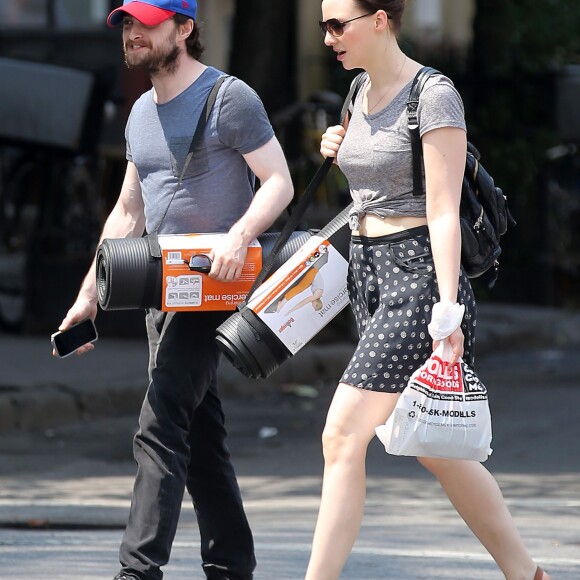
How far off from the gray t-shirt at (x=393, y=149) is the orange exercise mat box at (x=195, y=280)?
42cm

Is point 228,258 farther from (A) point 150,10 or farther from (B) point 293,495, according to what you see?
(B) point 293,495

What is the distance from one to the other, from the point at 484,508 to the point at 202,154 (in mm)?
1359

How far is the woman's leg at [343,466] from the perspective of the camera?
14.0 feet

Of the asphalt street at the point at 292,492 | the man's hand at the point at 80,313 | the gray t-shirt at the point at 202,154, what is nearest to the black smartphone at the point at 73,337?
the man's hand at the point at 80,313

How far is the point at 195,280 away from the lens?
14.9ft

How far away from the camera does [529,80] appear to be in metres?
17.5

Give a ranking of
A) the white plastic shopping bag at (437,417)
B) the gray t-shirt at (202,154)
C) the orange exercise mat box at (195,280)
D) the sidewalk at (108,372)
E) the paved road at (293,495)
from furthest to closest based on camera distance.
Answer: the sidewalk at (108,372)
the paved road at (293,495)
the gray t-shirt at (202,154)
the orange exercise mat box at (195,280)
the white plastic shopping bag at (437,417)

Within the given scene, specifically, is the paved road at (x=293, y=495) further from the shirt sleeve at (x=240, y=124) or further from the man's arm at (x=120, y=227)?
the shirt sleeve at (x=240, y=124)

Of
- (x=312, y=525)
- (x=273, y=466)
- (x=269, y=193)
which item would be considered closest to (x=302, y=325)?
(x=269, y=193)

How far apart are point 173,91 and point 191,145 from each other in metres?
0.21

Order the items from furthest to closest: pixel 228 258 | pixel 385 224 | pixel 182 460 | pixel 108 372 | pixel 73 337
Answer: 1. pixel 108 372
2. pixel 73 337
3. pixel 182 460
4. pixel 228 258
5. pixel 385 224

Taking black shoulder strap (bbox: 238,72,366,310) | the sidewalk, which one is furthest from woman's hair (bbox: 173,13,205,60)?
the sidewalk

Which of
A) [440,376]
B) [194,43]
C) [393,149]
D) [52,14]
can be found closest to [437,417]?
[440,376]

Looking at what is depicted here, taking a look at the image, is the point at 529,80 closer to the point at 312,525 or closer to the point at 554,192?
the point at 554,192
